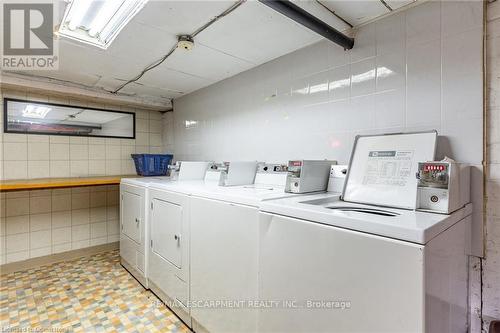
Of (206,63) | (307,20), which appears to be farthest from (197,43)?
(307,20)

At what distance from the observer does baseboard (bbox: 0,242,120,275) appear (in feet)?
9.36

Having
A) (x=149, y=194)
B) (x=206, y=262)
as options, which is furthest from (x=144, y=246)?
(x=206, y=262)

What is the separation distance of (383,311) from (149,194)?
6.83 ft

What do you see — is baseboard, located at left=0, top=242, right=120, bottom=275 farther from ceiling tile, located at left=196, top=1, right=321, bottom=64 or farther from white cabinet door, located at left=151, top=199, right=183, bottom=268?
ceiling tile, located at left=196, top=1, right=321, bottom=64

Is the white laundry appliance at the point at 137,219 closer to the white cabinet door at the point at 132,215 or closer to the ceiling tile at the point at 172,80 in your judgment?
the white cabinet door at the point at 132,215

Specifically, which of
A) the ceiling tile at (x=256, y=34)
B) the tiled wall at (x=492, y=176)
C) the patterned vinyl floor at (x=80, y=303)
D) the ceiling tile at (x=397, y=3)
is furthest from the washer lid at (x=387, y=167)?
the patterned vinyl floor at (x=80, y=303)

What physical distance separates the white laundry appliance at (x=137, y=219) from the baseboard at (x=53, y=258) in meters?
0.71

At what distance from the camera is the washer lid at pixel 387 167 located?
1.37m

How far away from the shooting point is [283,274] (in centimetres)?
122

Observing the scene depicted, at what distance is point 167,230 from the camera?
6.91 ft

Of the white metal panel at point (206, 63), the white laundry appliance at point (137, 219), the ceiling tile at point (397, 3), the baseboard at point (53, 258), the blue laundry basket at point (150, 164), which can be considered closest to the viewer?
the ceiling tile at point (397, 3)

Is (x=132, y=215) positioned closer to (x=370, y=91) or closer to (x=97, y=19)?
(x=97, y=19)

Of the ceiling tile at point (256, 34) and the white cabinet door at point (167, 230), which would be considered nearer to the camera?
the ceiling tile at point (256, 34)

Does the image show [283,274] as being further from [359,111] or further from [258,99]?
[258,99]
